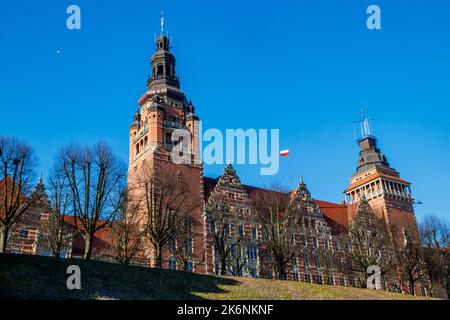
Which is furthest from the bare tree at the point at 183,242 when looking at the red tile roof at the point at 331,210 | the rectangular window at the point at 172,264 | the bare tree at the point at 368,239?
the bare tree at the point at 368,239

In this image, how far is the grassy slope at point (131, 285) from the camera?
31625mm

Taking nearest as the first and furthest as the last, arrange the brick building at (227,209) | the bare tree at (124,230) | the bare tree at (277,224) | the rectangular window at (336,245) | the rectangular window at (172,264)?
the bare tree at (124,230), the bare tree at (277,224), the rectangular window at (172,264), the brick building at (227,209), the rectangular window at (336,245)

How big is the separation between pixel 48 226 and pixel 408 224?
52220mm

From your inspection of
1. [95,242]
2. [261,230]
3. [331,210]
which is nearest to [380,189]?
[331,210]

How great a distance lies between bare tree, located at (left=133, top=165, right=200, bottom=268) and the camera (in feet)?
162

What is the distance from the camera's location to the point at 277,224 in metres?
54.7

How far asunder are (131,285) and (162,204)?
24.3 meters

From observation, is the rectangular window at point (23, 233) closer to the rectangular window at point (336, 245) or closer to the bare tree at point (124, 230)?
the bare tree at point (124, 230)

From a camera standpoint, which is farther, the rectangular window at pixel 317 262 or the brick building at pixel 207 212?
the rectangular window at pixel 317 262

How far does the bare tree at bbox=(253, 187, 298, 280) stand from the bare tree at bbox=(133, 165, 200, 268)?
26.0 ft

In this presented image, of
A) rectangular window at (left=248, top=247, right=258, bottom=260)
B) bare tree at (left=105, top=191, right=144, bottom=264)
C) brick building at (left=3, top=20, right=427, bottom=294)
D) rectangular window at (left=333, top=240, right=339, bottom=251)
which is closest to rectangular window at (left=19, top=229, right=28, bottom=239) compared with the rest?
brick building at (left=3, top=20, right=427, bottom=294)

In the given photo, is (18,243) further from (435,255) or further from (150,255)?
(435,255)

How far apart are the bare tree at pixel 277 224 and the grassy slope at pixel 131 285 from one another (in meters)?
6.50
